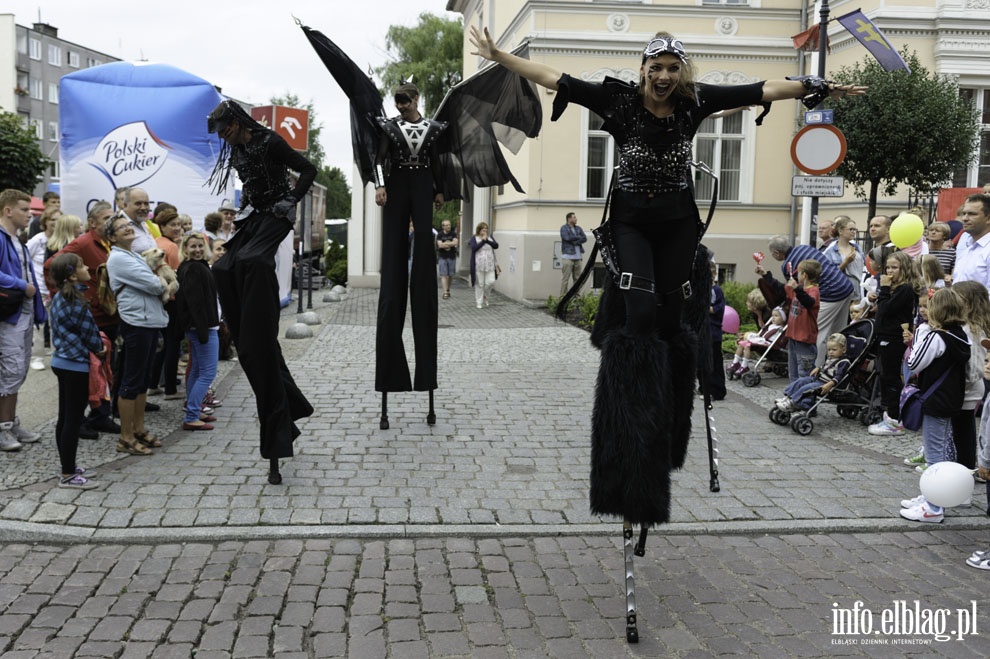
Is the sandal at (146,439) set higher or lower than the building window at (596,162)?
lower

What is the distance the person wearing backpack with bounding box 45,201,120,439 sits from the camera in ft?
22.5

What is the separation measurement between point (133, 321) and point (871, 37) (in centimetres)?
1184

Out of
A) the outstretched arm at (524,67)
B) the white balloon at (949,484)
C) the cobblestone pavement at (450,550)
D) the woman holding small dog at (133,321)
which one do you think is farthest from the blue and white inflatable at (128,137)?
the white balloon at (949,484)

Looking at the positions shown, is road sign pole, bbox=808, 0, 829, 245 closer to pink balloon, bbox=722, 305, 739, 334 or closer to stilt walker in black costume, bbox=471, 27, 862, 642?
pink balloon, bbox=722, 305, 739, 334

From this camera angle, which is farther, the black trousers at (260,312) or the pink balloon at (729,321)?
the pink balloon at (729,321)

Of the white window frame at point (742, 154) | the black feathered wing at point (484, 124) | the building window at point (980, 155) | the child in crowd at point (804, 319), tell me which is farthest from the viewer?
the white window frame at point (742, 154)

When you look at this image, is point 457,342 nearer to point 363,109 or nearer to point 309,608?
point 363,109

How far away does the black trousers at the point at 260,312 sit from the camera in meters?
5.62

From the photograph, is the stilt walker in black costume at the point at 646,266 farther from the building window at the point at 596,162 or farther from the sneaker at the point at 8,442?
the building window at the point at 596,162

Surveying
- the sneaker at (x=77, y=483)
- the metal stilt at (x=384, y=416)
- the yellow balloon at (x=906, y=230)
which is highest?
the yellow balloon at (x=906, y=230)

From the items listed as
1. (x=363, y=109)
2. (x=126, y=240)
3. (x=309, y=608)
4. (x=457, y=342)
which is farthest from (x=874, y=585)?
(x=457, y=342)

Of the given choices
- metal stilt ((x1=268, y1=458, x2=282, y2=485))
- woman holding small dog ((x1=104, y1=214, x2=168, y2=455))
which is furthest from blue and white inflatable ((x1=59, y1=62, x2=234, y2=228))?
metal stilt ((x1=268, y1=458, x2=282, y2=485))

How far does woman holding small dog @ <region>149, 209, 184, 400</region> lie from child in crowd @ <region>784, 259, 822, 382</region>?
19.3 feet

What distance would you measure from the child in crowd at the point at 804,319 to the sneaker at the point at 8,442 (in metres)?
6.89
